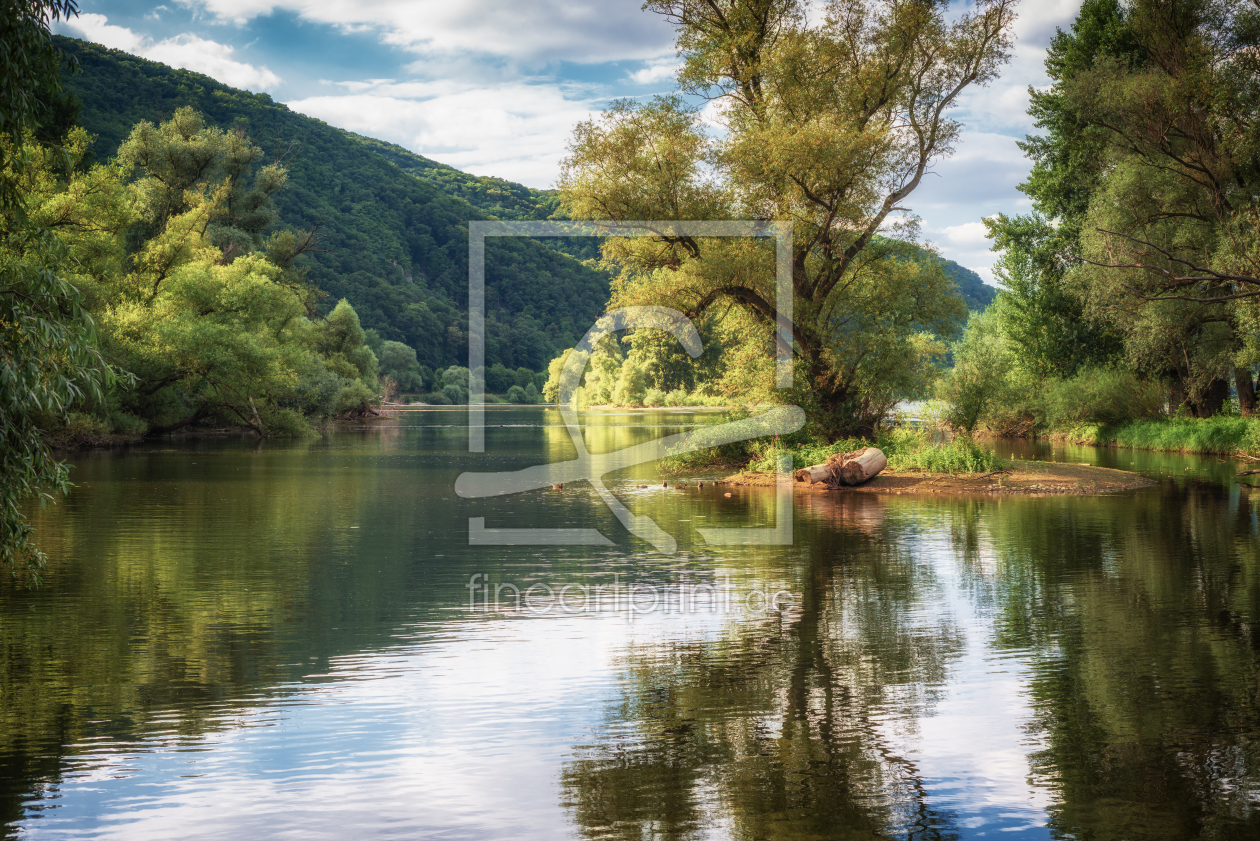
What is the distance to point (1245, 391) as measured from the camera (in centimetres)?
4453

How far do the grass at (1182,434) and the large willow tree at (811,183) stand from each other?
1788cm

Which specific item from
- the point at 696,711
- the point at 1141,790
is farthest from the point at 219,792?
the point at 1141,790

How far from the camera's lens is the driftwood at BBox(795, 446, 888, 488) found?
31125mm

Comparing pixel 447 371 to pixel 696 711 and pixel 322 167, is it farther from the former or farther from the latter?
pixel 696 711

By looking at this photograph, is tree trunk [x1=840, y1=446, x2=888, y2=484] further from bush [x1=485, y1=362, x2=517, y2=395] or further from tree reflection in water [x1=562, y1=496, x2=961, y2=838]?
bush [x1=485, y1=362, x2=517, y2=395]

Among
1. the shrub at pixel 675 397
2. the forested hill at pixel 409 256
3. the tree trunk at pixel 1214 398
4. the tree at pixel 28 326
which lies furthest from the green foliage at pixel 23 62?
the forested hill at pixel 409 256

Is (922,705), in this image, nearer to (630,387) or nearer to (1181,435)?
(1181,435)

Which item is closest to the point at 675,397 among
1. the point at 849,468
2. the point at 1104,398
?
the point at 1104,398

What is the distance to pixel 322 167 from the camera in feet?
516

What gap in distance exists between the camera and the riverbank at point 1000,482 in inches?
1179

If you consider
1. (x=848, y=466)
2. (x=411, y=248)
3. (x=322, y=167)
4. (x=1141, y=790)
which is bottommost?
(x=1141, y=790)

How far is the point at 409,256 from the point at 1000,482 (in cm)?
14853

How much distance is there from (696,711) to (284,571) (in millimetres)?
10094

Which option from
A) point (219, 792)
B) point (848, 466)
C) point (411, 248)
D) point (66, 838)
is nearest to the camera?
point (66, 838)
